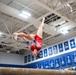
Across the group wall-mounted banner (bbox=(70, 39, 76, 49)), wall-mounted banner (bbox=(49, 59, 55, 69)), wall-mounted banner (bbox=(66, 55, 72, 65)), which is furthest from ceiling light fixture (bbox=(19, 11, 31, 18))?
wall-mounted banner (bbox=(49, 59, 55, 69))

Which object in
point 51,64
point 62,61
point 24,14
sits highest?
point 24,14

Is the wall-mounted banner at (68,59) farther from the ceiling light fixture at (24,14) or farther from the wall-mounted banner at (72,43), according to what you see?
the ceiling light fixture at (24,14)

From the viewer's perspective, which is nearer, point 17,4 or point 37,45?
point 37,45

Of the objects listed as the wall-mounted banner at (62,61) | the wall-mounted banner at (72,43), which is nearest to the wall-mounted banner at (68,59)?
the wall-mounted banner at (62,61)

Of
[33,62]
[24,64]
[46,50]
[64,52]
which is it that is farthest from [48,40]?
[24,64]

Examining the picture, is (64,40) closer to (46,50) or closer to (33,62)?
(46,50)

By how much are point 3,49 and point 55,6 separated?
6841 mm

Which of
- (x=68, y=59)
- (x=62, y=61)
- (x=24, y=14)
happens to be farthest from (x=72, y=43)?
(x=24, y=14)

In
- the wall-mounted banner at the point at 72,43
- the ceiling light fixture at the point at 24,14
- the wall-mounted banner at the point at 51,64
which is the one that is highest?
the ceiling light fixture at the point at 24,14

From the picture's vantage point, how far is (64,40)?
28.5ft

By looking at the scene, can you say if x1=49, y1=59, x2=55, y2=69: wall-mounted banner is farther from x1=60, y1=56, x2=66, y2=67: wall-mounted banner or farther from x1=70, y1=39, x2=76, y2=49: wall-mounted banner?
x1=70, y1=39, x2=76, y2=49: wall-mounted banner

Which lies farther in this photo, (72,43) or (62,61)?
(62,61)

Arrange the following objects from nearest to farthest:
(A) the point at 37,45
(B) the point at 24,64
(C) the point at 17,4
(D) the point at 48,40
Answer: (A) the point at 37,45 → (C) the point at 17,4 → (D) the point at 48,40 → (B) the point at 24,64

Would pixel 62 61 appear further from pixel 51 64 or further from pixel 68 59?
pixel 51 64
